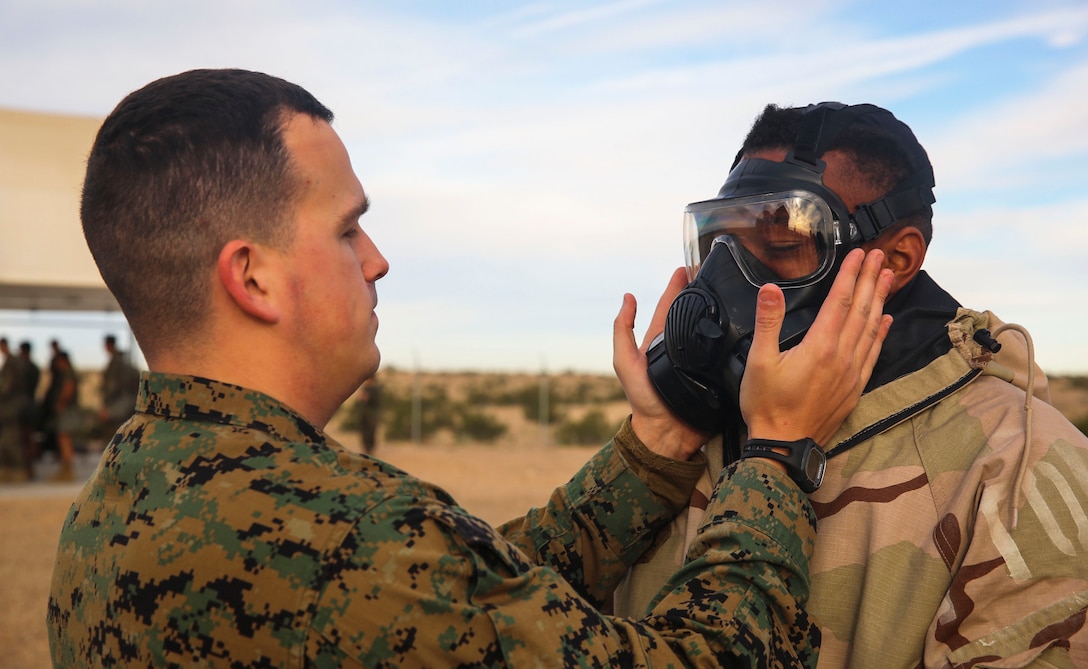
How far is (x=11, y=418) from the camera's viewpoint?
18.3 meters

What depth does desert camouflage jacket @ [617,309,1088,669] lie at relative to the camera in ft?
6.49

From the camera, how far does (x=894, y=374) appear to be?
243 centimetres

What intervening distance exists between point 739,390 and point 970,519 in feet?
1.92

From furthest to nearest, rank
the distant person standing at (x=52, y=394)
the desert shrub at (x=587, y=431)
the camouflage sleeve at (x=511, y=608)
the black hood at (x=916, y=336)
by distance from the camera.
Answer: the desert shrub at (x=587, y=431)
the distant person standing at (x=52, y=394)
the black hood at (x=916, y=336)
the camouflage sleeve at (x=511, y=608)

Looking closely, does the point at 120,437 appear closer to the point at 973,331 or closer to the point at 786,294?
the point at 786,294

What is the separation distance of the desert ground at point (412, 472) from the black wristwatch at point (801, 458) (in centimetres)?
829

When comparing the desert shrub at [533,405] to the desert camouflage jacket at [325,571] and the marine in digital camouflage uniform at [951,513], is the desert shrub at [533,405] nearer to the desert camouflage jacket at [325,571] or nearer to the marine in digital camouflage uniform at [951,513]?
the marine in digital camouflage uniform at [951,513]

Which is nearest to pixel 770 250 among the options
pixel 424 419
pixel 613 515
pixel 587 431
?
pixel 613 515

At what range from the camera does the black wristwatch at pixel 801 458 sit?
2191mm

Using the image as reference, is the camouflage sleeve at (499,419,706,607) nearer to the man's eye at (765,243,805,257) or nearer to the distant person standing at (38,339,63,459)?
the man's eye at (765,243,805,257)

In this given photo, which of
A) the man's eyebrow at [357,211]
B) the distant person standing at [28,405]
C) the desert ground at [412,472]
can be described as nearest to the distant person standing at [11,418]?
the distant person standing at [28,405]

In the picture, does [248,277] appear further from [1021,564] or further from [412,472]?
[412,472]

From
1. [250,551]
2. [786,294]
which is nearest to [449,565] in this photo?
[250,551]

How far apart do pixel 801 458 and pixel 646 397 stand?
64 centimetres
